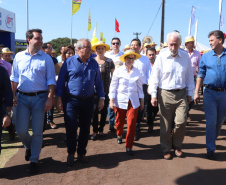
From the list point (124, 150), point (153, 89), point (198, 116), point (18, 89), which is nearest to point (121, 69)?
point (153, 89)

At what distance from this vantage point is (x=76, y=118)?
3.88 m

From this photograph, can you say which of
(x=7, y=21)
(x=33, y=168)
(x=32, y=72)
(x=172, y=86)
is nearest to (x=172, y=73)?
(x=172, y=86)

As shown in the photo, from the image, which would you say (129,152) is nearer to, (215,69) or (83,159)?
(83,159)

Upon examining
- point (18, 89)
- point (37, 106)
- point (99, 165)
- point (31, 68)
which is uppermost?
point (31, 68)

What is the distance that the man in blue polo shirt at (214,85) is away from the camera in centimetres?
408

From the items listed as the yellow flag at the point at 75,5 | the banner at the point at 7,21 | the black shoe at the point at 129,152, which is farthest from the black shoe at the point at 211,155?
the banner at the point at 7,21

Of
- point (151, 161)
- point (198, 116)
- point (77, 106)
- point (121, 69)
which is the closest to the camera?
point (77, 106)

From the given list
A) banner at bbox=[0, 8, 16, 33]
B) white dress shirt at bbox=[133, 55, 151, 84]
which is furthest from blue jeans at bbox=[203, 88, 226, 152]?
banner at bbox=[0, 8, 16, 33]

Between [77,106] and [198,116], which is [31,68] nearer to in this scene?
[77,106]

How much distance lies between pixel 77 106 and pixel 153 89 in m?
1.38

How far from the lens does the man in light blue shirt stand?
3602 mm

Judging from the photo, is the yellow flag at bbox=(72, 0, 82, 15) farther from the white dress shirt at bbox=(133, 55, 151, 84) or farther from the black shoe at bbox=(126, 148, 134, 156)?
the black shoe at bbox=(126, 148, 134, 156)

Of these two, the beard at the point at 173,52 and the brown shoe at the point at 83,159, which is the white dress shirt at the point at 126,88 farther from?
the brown shoe at the point at 83,159

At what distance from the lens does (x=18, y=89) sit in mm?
3715
